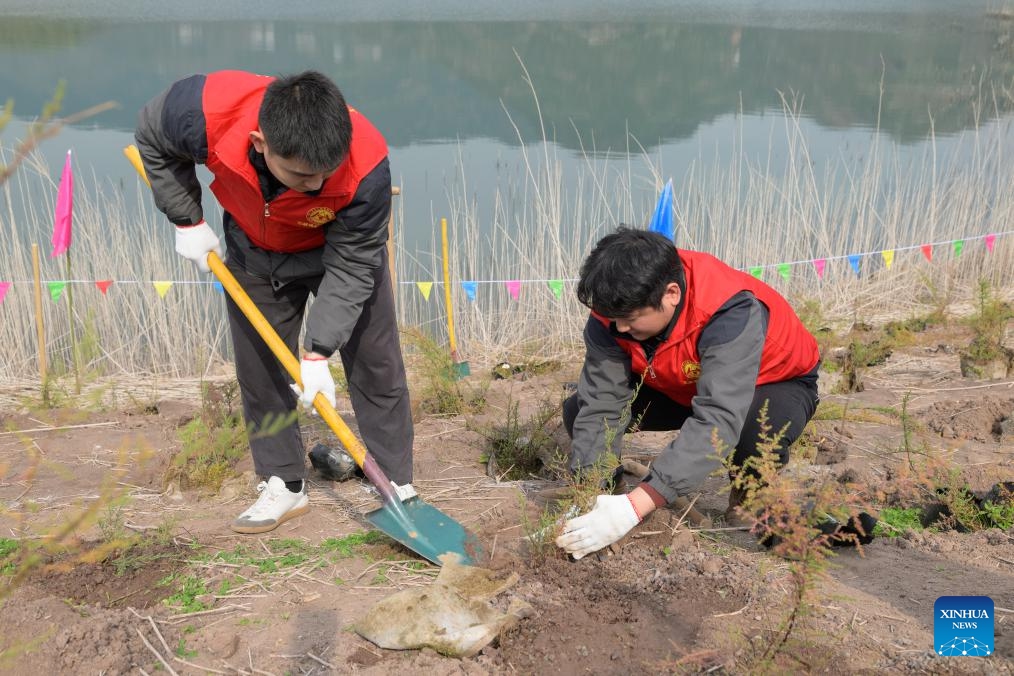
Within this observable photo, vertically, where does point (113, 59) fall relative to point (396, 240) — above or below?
above

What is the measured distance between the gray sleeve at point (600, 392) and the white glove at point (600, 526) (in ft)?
1.21

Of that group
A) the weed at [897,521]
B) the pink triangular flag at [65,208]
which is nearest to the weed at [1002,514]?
the weed at [897,521]

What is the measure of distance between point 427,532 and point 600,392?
0.74m

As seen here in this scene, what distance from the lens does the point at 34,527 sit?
299 cm

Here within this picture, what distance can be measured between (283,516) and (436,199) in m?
5.82

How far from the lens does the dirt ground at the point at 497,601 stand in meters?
2.15

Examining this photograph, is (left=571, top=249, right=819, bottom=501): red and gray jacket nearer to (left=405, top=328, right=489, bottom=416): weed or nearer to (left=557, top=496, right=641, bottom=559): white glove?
(left=557, top=496, right=641, bottom=559): white glove

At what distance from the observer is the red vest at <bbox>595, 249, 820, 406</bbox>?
271 cm

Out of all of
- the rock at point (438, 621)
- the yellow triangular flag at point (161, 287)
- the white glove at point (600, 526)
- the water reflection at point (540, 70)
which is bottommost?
the rock at point (438, 621)

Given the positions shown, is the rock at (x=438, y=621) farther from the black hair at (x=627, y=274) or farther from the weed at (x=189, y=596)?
the black hair at (x=627, y=274)

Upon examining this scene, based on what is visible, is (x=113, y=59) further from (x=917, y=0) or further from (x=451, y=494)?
(x=917, y=0)

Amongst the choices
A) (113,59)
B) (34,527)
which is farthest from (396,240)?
(113,59)

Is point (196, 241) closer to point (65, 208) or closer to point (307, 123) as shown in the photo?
point (307, 123)

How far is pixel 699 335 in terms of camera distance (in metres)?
2.75
